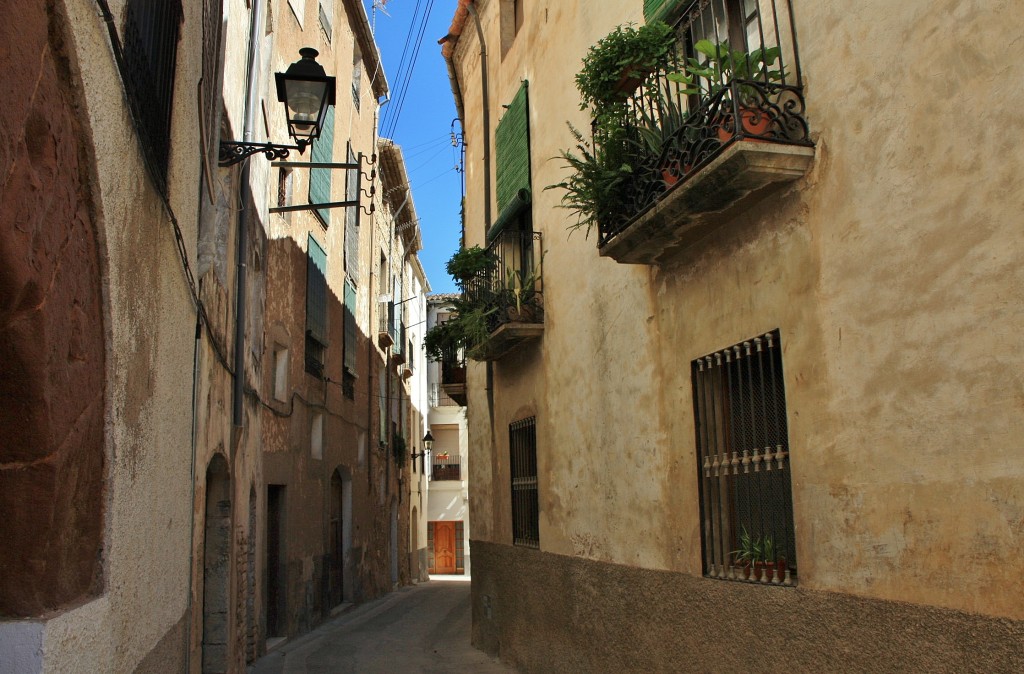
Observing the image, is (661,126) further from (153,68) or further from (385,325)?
(385,325)

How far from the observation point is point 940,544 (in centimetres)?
394

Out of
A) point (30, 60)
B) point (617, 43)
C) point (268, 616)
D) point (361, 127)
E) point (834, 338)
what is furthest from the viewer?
point (361, 127)

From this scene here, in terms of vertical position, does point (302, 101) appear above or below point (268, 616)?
above

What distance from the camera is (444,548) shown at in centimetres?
3600

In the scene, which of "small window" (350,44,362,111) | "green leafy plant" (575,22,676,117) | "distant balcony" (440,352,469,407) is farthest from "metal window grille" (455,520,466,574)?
"green leafy plant" (575,22,676,117)

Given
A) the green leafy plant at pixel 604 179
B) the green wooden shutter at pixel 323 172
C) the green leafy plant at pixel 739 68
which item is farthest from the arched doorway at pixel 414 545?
the green leafy plant at pixel 739 68

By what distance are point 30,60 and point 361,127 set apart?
701 inches

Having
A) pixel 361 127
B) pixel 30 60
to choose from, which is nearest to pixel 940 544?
pixel 30 60

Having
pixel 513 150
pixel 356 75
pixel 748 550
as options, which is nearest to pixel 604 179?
pixel 748 550

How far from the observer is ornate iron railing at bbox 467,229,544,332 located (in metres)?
9.92

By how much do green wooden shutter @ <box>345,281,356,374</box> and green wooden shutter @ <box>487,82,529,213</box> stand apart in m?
6.80

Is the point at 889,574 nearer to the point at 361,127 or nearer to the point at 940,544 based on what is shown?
the point at 940,544

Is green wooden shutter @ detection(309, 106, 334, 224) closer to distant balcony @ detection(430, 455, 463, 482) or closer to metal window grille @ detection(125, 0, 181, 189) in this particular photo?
metal window grille @ detection(125, 0, 181, 189)

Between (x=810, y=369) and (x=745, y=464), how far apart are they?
3.01 feet
